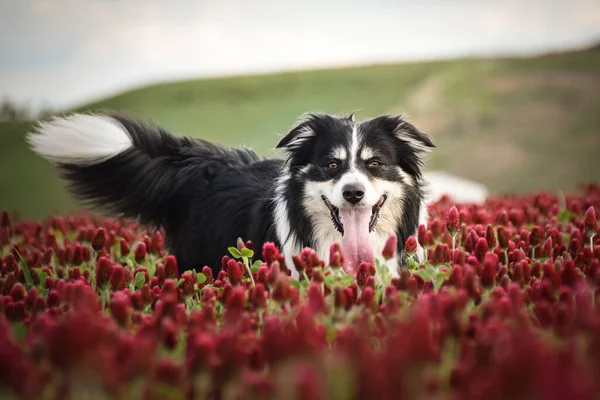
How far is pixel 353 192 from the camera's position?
5.50 m

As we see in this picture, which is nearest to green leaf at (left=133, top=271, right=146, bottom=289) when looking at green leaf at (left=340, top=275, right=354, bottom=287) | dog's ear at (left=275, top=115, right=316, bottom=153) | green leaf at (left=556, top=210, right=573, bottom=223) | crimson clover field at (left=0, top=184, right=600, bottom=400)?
crimson clover field at (left=0, top=184, right=600, bottom=400)

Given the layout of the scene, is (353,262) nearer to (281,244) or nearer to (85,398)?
(281,244)

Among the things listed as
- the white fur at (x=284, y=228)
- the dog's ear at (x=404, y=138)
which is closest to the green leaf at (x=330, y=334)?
the white fur at (x=284, y=228)

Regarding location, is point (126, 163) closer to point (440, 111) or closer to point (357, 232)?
point (357, 232)

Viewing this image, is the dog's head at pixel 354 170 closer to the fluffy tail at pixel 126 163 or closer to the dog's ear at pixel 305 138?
the dog's ear at pixel 305 138

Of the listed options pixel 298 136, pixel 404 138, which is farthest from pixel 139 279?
pixel 404 138

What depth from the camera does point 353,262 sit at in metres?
5.69

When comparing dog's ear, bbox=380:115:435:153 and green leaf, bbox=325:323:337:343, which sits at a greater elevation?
dog's ear, bbox=380:115:435:153

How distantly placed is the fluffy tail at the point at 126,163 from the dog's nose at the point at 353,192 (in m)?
2.22

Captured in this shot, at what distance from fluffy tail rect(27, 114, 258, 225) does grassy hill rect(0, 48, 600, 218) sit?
14666 millimetres

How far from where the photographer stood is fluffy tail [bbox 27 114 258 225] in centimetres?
696

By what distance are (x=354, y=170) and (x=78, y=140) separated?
9.73 ft

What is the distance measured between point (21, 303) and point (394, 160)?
142 inches

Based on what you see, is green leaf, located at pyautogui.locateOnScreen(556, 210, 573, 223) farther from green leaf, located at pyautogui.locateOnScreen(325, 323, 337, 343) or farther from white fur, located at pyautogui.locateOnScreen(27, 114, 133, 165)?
green leaf, located at pyautogui.locateOnScreen(325, 323, 337, 343)
